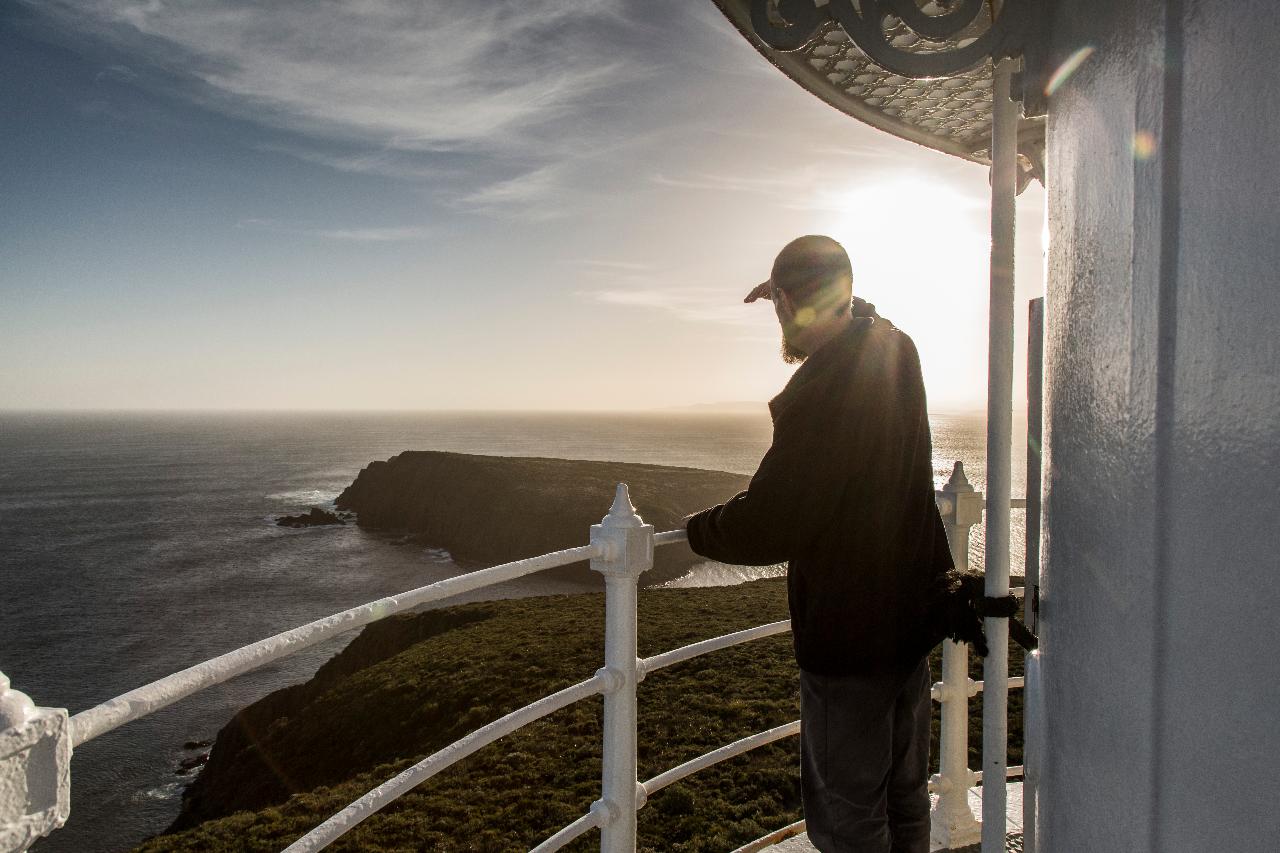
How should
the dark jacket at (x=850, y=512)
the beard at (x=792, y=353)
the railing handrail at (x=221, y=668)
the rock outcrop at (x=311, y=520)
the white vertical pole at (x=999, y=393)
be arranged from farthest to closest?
the rock outcrop at (x=311, y=520), the beard at (x=792, y=353), the dark jacket at (x=850, y=512), the white vertical pole at (x=999, y=393), the railing handrail at (x=221, y=668)

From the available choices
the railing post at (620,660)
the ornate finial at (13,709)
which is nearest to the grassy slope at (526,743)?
the railing post at (620,660)

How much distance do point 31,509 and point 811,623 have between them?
102096 millimetres

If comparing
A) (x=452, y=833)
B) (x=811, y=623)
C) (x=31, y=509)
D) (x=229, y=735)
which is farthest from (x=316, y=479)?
(x=811, y=623)

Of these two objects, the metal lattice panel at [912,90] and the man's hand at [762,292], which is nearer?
the metal lattice panel at [912,90]

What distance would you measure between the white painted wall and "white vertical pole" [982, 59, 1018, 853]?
437 mm

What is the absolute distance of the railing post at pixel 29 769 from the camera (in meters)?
0.91

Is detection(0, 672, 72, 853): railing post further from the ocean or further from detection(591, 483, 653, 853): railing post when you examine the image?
the ocean

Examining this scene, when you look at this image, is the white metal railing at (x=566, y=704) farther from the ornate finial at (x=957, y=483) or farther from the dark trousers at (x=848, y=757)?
the dark trousers at (x=848, y=757)

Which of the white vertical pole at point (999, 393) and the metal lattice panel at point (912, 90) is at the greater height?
the metal lattice panel at point (912, 90)

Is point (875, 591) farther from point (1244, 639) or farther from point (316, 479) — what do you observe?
point (316, 479)

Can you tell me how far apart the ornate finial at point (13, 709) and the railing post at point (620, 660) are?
1.51 metres

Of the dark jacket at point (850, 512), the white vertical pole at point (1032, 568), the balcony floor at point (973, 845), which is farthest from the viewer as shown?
the balcony floor at point (973, 845)

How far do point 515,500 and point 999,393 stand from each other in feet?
180

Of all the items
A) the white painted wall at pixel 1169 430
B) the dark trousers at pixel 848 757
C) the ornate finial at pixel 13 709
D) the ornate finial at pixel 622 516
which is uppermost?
the white painted wall at pixel 1169 430
